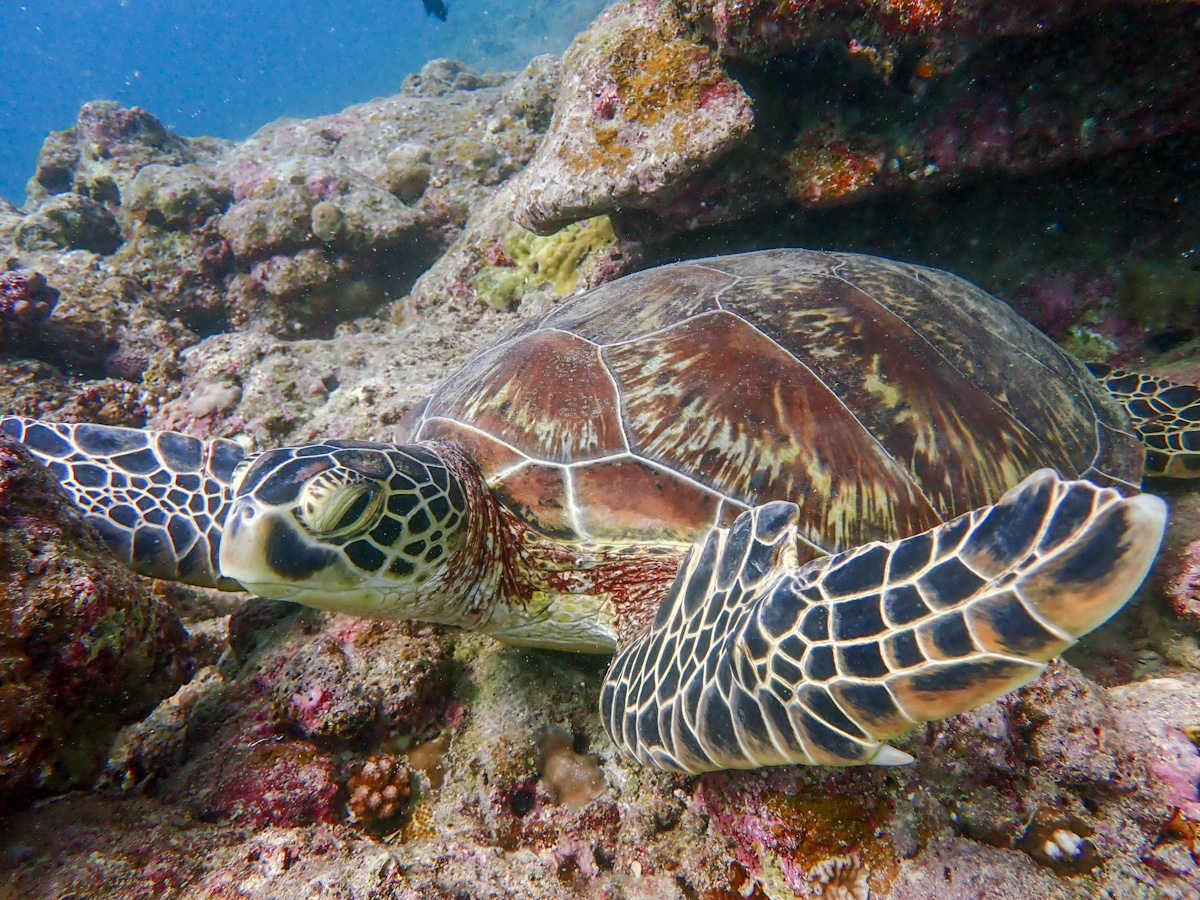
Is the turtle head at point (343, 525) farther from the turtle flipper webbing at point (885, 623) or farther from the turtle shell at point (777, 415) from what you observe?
the turtle flipper webbing at point (885, 623)

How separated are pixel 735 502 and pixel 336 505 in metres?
1.18

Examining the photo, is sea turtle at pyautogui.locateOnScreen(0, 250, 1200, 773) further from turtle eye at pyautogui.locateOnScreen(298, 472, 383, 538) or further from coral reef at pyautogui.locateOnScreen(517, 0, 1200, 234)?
coral reef at pyautogui.locateOnScreen(517, 0, 1200, 234)

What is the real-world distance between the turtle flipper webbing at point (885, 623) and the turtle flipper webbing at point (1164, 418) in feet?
7.47

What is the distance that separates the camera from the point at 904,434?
176 centimetres

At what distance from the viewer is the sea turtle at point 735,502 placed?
2.84ft

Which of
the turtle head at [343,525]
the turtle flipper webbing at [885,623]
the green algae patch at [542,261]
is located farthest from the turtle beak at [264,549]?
the green algae patch at [542,261]

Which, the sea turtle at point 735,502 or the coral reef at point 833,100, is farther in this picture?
the coral reef at point 833,100

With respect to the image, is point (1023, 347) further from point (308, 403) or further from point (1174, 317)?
point (308, 403)

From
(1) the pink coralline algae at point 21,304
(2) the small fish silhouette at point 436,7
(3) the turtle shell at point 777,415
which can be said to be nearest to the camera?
(3) the turtle shell at point 777,415

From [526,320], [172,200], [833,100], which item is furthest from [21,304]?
[833,100]

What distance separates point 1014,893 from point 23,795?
2.21 meters

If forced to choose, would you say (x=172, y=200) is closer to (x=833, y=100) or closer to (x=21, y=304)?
(x=21, y=304)

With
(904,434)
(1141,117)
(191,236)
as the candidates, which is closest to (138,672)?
(904,434)

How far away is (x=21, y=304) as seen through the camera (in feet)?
11.9
